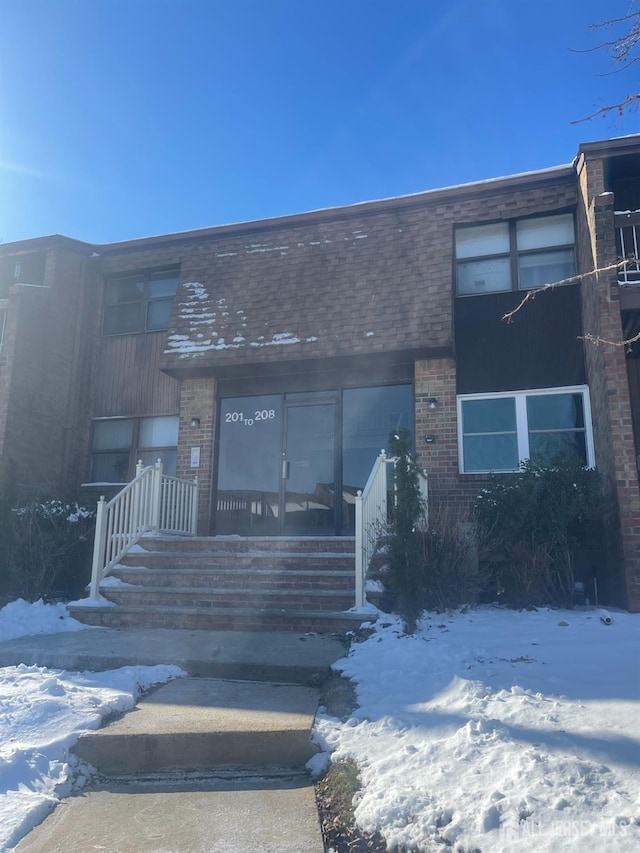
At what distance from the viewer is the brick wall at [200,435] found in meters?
10.7

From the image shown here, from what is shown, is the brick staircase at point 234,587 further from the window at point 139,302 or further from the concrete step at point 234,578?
the window at point 139,302

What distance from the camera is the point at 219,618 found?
288 inches

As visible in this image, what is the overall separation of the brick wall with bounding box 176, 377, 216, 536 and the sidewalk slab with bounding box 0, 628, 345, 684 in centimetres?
370

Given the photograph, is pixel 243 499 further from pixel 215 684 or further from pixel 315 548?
pixel 215 684

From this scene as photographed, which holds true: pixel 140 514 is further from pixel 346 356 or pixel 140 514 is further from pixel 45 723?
pixel 45 723

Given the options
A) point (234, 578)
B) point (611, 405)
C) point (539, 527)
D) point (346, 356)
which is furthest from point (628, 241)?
point (234, 578)

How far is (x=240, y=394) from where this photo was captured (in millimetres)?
10984

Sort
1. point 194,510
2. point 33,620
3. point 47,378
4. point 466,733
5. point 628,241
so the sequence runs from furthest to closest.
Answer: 1. point 47,378
2. point 194,510
3. point 628,241
4. point 33,620
5. point 466,733

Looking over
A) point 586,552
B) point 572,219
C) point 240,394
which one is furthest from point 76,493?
point 572,219

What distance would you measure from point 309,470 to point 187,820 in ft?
23.5

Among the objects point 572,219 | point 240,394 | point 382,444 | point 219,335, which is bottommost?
point 382,444

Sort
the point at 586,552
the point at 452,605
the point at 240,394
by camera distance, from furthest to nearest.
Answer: the point at 240,394 → the point at 586,552 → the point at 452,605

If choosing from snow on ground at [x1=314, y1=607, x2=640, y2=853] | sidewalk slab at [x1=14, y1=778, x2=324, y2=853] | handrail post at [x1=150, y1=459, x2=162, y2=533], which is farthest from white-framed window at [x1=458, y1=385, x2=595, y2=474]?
sidewalk slab at [x1=14, y1=778, x2=324, y2=853]

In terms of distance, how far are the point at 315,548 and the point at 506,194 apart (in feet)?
20.1
